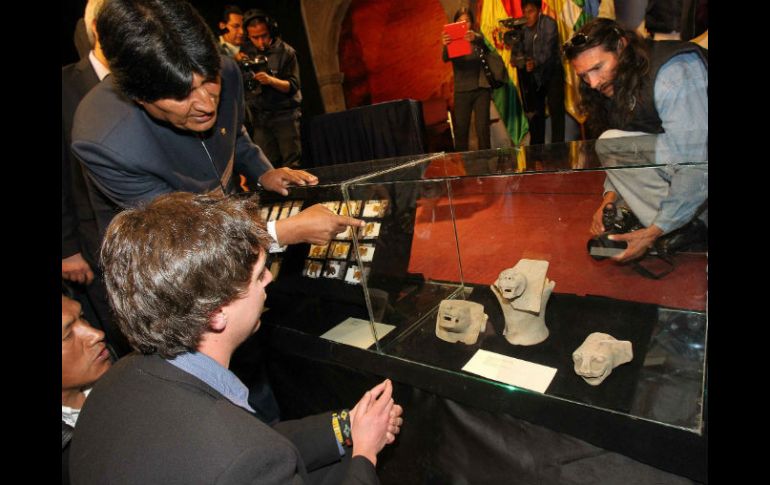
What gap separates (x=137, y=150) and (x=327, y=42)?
18.9 ft

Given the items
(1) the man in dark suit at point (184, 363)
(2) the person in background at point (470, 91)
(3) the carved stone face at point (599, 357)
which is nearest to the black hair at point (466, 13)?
(2) the person in background at point (470, 91)

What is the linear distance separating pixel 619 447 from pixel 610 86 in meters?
1.60

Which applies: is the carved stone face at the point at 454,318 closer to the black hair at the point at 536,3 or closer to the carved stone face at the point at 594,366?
the carved stone face at the point at 594,366

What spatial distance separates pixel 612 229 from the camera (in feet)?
5.84

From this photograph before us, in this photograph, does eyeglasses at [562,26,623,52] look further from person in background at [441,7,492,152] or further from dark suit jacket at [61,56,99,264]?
person in background at [441,7,492,152]

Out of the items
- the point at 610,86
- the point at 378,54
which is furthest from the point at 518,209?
the point at 378,54

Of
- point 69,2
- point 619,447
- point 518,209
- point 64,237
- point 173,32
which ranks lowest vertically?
point 619,447

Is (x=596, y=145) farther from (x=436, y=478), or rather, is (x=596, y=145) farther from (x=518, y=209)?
(x=436, y=478)

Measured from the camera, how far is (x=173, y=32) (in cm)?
136

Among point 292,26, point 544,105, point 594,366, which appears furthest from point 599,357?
point 292,26

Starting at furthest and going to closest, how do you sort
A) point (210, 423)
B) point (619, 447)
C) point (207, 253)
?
point (619, 447), point (207, 253), point (210, 423)

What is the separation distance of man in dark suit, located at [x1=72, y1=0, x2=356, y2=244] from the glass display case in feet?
0.92

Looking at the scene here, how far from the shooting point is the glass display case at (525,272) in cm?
141

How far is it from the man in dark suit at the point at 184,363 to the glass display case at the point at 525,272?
27.8 inches
